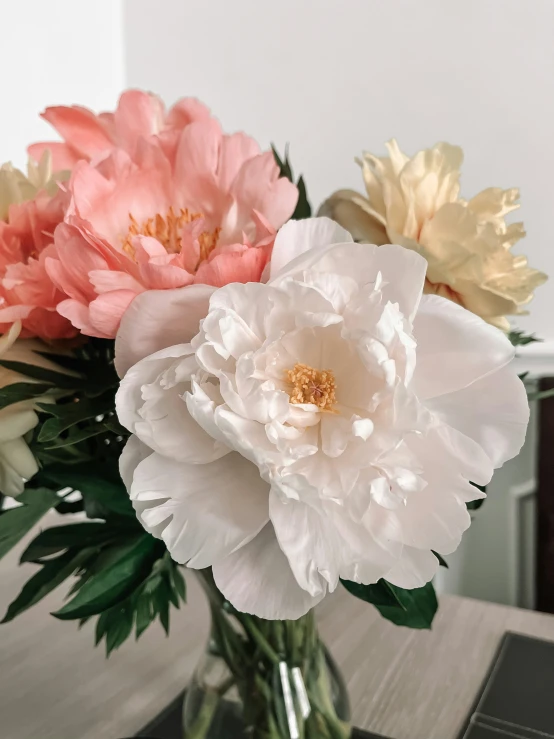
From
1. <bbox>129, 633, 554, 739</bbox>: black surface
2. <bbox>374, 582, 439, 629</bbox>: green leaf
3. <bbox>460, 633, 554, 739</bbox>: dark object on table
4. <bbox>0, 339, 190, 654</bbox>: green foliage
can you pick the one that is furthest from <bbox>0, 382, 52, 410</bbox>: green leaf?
<bbox>460, 633, 554, 739</bbox>: dark object on table

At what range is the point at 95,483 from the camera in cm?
35

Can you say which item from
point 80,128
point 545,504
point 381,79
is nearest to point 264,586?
point 80,128

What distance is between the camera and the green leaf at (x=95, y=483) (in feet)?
1.15

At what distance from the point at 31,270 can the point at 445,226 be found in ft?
0.68

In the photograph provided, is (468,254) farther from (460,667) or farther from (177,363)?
(460,667)

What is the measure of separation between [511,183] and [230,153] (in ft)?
2.46

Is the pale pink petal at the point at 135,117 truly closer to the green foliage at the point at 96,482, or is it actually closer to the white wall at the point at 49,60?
the green foliage at the point at 96,482

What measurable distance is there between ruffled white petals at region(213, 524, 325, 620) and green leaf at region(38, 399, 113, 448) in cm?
9

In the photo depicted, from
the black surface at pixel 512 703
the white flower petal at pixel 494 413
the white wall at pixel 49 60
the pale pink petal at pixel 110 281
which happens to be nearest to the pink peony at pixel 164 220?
the pale pink petal at pixel 110 281

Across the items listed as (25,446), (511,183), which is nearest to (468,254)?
(25,446)

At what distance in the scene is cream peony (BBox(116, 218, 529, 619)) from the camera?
0.26 meters

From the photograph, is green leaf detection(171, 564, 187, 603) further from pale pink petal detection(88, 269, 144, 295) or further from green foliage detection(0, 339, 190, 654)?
Result: pale pink petal detection(88, 269, 144, 295)

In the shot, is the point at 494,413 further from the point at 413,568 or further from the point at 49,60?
the point at 49,60

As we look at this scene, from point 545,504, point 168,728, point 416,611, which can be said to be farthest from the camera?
point 545,504
